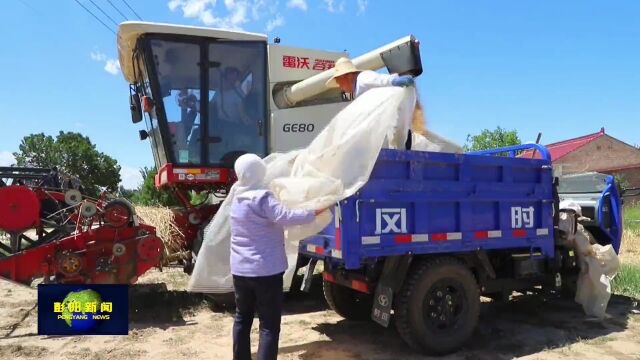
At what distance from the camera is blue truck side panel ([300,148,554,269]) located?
4.27 meters

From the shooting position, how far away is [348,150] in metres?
4.22

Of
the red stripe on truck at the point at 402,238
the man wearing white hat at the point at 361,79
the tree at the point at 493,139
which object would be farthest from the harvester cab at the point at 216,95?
the tree at the point at 493,139

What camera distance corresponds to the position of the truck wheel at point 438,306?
14.9 feet

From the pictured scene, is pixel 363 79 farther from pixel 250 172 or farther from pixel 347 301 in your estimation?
pixel 347 301

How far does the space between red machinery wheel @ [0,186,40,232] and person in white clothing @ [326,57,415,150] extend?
11.7ft

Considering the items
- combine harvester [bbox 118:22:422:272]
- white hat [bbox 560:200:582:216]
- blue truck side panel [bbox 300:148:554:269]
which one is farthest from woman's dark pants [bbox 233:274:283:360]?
white hat [bbox 560:200:582:216]

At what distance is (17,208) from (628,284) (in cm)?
793

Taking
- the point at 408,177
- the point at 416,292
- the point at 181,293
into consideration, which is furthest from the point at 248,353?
the point at 181,293

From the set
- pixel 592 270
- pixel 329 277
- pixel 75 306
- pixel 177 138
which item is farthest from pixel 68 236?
pixel 592 270

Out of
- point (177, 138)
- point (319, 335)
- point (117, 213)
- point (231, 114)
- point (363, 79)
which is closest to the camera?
point (363, 79)

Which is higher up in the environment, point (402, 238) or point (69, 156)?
point (69, 156)

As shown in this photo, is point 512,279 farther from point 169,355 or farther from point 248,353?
→ point 169,355

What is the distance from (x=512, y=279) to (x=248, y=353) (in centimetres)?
304

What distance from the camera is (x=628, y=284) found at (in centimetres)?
737
